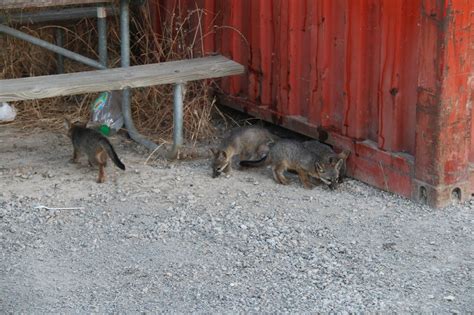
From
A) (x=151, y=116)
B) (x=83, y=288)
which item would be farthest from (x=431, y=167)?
(x=151, y=116)

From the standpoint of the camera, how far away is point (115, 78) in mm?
7648

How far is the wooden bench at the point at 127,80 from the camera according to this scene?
24.2ft

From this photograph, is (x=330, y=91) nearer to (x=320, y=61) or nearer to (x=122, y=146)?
(x=320, y=61)

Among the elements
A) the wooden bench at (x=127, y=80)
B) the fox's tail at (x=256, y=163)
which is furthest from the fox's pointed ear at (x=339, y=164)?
the wooden bench at (x=127, y=80)

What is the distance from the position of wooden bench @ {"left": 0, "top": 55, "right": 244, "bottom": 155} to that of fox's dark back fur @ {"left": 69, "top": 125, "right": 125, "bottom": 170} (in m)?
0.38

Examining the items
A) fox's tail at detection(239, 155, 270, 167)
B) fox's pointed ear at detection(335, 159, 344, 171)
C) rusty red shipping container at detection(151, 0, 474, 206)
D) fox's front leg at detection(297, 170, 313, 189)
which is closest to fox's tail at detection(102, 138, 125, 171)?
fox's tail at detection(239, 155, 270, 167)

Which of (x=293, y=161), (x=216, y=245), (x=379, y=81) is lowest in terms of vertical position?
(x=216, y=245)

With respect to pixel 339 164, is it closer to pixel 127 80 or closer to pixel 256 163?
pixel 256 163

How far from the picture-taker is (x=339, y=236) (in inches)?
253

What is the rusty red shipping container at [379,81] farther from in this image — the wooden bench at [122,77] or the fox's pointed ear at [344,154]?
the wooden bench at [122,77]

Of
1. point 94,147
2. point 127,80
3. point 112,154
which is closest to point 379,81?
point 127,80

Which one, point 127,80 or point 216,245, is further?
point 127,80

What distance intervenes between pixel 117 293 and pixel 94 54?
456 cm

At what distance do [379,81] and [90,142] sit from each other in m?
2.15
